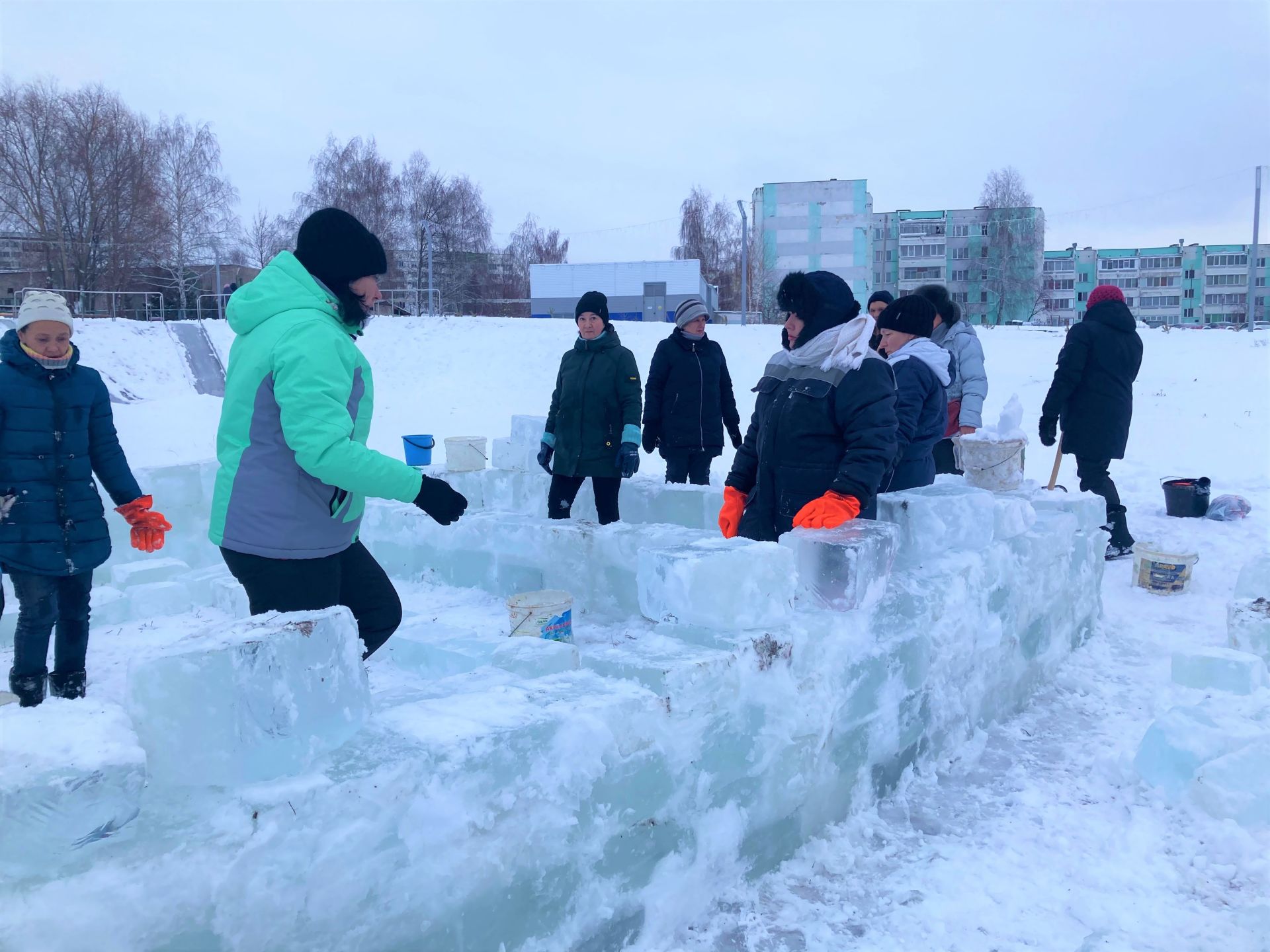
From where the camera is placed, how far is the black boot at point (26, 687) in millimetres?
3188

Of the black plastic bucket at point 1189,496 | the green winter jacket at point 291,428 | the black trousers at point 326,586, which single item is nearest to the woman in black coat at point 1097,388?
the black plastic bucket at point 1189,496

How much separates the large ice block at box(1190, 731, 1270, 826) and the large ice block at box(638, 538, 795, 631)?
1.36m

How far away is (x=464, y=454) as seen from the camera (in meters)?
6.01

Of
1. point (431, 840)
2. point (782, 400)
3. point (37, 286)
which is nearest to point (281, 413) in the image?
point (431, 840)

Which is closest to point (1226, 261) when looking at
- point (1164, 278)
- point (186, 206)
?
point (1164, 278)

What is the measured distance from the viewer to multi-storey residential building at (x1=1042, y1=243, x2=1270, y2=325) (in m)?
68.2

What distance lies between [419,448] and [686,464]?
265 centimetres

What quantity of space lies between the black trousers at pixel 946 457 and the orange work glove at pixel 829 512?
10.2ft

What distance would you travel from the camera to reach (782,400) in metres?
2.98

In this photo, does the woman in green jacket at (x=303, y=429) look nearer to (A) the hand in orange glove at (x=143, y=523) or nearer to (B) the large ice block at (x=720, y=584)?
(B) the large ice block at (x=720, y=584)

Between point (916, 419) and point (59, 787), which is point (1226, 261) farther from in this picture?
point (59, 787)

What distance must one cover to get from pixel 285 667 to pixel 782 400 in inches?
75.3

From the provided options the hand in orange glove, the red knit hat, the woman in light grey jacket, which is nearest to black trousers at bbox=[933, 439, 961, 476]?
the woman in light grey jacket

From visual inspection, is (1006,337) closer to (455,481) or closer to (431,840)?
(455,481)
